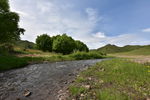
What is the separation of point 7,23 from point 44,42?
42.3 metres

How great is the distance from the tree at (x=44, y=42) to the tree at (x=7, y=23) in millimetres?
38564

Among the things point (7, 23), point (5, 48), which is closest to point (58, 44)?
point (5, 48)

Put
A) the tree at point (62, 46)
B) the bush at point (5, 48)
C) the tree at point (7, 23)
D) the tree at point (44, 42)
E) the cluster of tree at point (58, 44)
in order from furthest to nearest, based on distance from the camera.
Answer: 1. the tree at point (44, 42)
2. the cluster of tree at point (58, 44)
3. the tree at point (62, 46)
4. the bush at point (5, 48)
5. the tree at point (7, 23)

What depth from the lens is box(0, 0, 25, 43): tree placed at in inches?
851

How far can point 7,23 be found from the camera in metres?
22.1

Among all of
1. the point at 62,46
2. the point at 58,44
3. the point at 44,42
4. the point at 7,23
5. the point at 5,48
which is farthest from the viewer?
the point at 44,42

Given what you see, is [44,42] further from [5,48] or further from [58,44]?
[5,48]

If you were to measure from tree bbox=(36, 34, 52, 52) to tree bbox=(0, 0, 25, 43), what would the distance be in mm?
38564

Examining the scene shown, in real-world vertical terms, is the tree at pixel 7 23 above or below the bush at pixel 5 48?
above

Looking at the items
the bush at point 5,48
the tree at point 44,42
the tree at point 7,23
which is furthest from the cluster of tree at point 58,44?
the tree at point 7,23

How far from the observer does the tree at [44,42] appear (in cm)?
6431

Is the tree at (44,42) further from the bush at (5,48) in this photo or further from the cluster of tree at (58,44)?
the bush at (5,48)

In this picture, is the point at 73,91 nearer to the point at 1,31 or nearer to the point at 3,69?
the point at 3,69

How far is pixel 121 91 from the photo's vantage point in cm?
616
